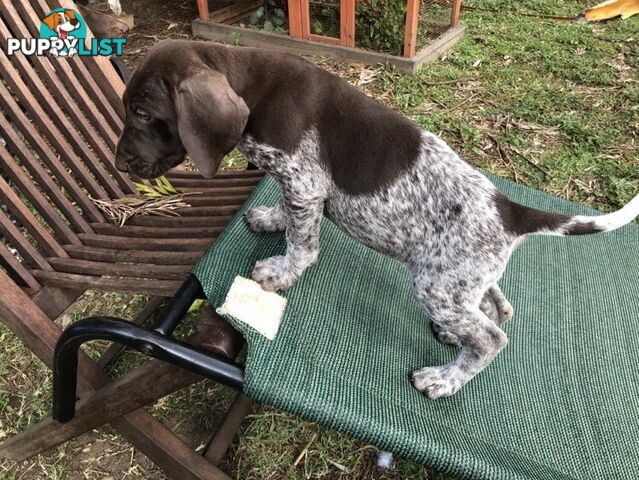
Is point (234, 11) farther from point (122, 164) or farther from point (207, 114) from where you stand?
point (207, 114)

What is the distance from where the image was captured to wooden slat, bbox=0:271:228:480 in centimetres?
193

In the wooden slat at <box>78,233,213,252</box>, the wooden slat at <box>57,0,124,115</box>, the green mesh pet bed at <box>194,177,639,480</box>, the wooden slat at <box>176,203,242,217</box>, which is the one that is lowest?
the green mesh pet bed at <box>194,177,639,480</box>

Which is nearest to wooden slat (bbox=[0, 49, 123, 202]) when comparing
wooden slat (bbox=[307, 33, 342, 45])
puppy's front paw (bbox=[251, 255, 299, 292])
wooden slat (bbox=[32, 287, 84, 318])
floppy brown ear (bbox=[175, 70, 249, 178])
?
wooden slat (bbox=[32, 287, 84, 318])

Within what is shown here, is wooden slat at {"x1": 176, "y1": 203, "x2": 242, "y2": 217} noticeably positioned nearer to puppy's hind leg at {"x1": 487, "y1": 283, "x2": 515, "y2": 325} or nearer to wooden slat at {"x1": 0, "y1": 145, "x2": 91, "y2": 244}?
wooden slat at {"x1": 0, "y1": 145, "x2": 91, "y2": 244}

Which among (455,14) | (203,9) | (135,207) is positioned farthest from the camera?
(203,9)

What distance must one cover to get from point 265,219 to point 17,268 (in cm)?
105

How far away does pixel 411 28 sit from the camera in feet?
17.0

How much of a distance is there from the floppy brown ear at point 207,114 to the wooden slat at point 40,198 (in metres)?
1.09

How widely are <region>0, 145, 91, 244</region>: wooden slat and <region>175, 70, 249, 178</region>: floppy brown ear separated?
42.8 inches

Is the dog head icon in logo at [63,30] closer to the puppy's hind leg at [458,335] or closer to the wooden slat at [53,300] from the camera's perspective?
the wooden slat at [53,300]

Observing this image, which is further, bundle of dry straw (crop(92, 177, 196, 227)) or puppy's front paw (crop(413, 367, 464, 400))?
bundle of dry straw (crop(92, 177, 196, 227))

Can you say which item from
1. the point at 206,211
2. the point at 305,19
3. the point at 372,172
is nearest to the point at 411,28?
the point at 305,19

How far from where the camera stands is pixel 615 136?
4574 millimetres

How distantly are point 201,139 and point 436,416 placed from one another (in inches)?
53.4
